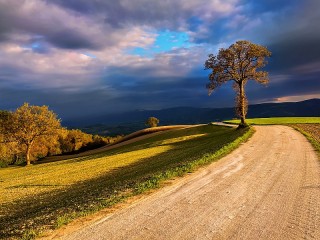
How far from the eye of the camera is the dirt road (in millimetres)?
9039

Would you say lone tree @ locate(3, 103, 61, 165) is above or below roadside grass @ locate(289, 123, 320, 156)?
above

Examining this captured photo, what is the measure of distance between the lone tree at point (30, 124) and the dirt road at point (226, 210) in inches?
2538

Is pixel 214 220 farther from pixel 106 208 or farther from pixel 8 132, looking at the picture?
pixel 8 132

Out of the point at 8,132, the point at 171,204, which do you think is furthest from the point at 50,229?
the point at 8,132

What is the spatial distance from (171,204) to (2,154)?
8639 centimetres

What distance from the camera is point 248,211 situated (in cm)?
1088

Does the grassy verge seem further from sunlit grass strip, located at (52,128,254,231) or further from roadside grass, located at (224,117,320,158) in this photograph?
sunlit grass strip, located at (52,128,254,231)

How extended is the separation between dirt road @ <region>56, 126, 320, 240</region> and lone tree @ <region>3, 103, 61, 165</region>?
211 feet

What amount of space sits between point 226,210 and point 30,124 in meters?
71.3

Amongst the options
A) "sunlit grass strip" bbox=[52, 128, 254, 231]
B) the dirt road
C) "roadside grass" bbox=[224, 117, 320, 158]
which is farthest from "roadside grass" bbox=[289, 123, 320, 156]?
the dirt road

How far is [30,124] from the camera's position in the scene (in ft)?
239

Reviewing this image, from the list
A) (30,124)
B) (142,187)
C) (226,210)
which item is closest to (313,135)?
(142,187)

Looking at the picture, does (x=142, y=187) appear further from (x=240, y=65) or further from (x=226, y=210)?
(x=240, y=65)

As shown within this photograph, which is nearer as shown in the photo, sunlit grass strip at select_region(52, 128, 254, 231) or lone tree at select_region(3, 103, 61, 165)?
sunlit grass strip at select_region(52, 128, 254, 231)
